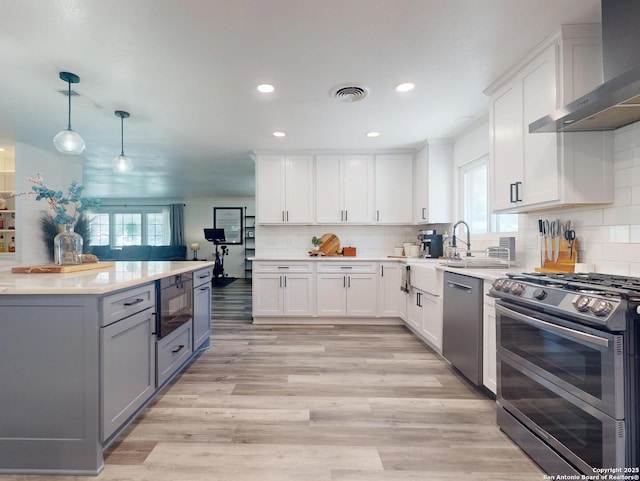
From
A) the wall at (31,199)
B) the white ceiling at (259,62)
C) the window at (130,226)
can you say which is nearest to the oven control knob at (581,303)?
the white ceiling at (259,62)

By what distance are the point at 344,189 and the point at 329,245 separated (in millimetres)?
857

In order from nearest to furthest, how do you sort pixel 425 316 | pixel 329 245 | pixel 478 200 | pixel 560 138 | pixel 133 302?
pixel 133 302 → pixel 560 138 → pixel 425 316 → pixel 478 200 → pixel 329 245

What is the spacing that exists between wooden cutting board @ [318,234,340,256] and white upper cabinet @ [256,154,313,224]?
0.43 m

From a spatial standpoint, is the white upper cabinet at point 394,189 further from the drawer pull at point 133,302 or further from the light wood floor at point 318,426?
the drawer pull at point 133,302

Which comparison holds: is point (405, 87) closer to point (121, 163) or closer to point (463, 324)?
point (463, 324)

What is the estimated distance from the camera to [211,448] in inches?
63.9

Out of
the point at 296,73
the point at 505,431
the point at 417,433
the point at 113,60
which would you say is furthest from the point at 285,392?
the point at 113,60

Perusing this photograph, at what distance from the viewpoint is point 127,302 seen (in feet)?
5.47

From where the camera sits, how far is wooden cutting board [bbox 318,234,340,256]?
4.46 meters

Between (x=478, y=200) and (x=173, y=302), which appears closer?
(x=173, y=302)

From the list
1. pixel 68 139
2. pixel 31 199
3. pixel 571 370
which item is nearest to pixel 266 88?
pixel 68 139

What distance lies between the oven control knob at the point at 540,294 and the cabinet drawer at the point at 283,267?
2.80m

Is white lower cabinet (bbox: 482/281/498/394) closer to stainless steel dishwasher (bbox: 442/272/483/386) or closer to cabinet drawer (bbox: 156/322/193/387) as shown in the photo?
stainless steel dishwasher (bbox: 442/272/483/386)

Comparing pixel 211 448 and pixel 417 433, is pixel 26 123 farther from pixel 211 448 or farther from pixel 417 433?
pixel 417 433
